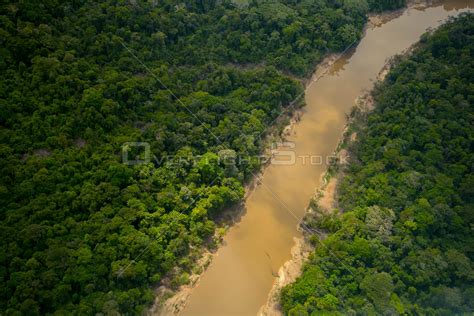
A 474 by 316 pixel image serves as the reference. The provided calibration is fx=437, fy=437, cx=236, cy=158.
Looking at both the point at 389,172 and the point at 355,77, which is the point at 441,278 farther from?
the point at 355,77

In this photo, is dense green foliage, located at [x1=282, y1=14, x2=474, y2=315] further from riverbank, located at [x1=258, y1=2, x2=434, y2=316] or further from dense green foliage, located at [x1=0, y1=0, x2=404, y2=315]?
dense green foliage, located at [x1=0, y1=0, x2=404, y2=315]

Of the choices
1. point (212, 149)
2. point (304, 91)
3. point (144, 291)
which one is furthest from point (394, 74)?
point (144, 291)

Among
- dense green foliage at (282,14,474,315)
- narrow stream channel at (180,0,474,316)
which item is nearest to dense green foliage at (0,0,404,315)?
narrow stream channel at (180,0,474,316)

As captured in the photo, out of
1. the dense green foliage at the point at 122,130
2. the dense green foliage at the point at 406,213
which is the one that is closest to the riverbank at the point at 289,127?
the dense green foliage at the point at 122,130

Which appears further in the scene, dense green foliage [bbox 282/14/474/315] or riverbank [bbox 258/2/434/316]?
riverbank [bbox 258/2/434/316]

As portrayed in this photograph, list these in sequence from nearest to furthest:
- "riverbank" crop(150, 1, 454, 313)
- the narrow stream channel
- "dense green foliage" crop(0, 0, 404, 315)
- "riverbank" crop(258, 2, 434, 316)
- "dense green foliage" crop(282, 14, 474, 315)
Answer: "dense green foliage" crop(0, 0, 404, 315) < "dense green foliage" crop(282, 14, 474, 315) < "riverbank" crop(150, 1, 454, 313) < the narrow stream channel < "riverbank" crop(258, 2, 434, 316)

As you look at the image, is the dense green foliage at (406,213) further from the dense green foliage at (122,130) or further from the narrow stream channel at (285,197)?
the dense green foliage at (122,130)
